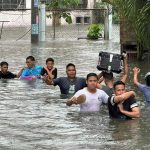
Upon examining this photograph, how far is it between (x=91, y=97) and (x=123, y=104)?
0.85 m

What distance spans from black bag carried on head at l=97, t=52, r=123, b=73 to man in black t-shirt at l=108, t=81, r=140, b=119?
2.25 meters

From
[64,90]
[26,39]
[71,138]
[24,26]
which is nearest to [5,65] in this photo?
[64,90]

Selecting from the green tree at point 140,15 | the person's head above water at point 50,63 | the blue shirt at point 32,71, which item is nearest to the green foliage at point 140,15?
the green tree at point 140,15

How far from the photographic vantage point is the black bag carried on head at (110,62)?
44.8ft

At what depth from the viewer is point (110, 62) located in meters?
13.7

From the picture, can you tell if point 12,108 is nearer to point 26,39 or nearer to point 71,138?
point 71,138

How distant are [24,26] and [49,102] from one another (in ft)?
117

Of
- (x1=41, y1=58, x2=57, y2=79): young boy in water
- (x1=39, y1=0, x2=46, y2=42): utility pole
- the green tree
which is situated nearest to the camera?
the green tree

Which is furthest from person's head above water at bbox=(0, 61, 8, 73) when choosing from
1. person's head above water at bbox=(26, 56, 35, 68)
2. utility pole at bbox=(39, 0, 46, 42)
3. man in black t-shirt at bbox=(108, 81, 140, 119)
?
utility pole at bbox=(39, 0, 46, 42)

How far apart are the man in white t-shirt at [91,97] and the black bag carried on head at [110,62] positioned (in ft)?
5.34

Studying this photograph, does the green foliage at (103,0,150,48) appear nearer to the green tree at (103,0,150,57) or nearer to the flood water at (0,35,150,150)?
the green tree at (103,0,150,57)

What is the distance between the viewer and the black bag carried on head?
1365 centimetres

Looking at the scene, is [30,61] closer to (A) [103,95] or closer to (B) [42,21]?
(A) [103,95]

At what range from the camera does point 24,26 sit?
49.3 m
